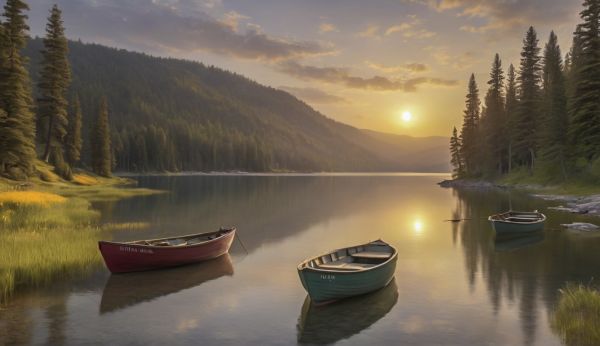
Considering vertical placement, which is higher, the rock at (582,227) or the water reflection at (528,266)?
the rock at (582,227)

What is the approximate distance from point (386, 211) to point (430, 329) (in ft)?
147

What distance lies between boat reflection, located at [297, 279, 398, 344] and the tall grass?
11756 millimetres

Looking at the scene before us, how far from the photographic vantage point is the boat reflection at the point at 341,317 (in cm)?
1540

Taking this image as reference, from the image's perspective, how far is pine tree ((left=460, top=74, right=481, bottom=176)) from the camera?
396ft

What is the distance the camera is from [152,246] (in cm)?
2341

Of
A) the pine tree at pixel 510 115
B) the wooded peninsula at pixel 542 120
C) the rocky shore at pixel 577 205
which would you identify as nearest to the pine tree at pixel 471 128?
the wooded peninsula at pixel 542 120

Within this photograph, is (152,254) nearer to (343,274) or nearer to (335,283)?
(335,283)

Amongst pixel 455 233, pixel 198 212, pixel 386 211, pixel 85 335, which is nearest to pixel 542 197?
pixel 386 211

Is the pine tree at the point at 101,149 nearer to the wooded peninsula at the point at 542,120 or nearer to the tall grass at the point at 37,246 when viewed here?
the tall grass at the point at 37,246

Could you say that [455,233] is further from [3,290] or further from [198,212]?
[3,290]

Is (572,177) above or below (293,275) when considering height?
above

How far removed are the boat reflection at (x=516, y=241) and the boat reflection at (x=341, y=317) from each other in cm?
1614

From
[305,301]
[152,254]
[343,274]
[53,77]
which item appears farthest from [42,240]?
[53,77]

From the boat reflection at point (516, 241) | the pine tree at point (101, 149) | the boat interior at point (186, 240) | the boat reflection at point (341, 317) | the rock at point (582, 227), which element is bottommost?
the boat reflection at point (341, 317)
